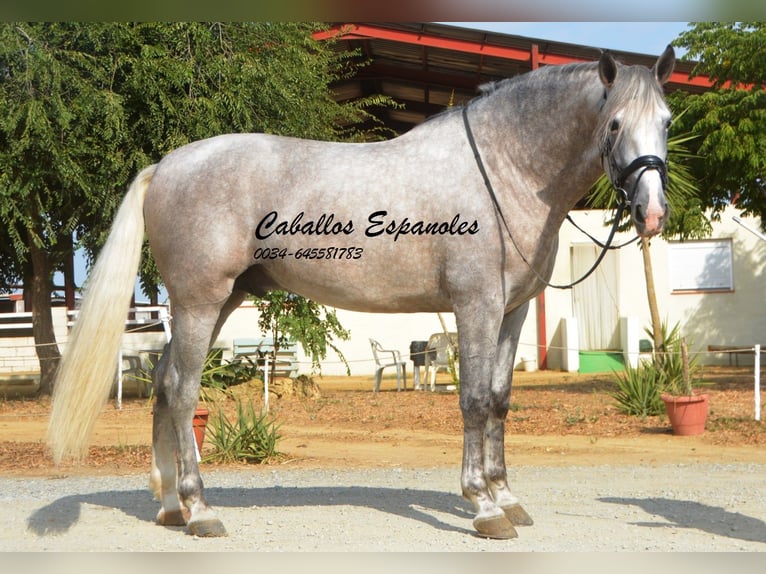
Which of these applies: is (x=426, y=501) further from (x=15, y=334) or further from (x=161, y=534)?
(x=15, y=334)

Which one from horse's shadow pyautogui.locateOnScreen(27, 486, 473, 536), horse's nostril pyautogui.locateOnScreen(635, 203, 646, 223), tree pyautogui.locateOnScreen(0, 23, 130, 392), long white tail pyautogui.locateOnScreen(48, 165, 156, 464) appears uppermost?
tree pyautogui.locateOnScreen(0, 23, 130, 392)

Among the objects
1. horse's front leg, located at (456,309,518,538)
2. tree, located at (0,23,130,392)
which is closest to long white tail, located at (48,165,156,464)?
horse's front leg, located at (456,309,518,538)

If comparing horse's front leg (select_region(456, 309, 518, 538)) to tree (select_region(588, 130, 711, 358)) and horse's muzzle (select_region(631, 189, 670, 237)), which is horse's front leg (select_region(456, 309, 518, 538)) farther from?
tree (select_region(588, 130, 711, 358))

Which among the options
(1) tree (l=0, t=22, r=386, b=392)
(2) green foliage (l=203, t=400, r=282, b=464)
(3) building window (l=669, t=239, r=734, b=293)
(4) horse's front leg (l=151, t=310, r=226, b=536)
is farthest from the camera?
(3) building window (l=669, t=239, r=734, b=293)

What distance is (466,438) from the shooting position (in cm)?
450

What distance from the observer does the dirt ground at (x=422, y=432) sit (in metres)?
8.45

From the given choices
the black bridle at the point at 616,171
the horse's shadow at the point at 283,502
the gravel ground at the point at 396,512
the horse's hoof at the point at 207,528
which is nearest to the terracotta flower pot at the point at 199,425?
the gravel ground at the point at 396,512

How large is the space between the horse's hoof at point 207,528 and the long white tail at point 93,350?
2.50ft

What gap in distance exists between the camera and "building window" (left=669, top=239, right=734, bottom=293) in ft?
63.4

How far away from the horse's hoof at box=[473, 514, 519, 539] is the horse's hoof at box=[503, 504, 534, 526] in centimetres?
34

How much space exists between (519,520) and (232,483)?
2.76 metres

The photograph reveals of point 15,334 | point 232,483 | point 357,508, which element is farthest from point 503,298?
point 15,334

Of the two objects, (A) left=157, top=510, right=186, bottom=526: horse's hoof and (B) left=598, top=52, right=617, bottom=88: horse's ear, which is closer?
(B) left=598, top=52, right=617, bottom=88: horse's ear

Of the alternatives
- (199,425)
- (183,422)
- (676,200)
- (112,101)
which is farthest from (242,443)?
(676,200)
